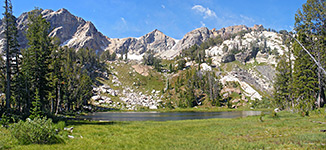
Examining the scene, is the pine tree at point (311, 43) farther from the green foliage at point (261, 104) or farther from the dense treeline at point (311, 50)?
the green foliage at point (261, 104)

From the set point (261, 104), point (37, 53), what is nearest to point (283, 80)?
point (261, 104)

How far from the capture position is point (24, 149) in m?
11.7

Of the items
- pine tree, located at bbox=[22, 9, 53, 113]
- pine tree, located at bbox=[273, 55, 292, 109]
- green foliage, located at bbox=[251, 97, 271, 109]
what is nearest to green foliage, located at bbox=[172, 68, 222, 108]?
green foliage, located at bbox=[251, 97, 271, 109]

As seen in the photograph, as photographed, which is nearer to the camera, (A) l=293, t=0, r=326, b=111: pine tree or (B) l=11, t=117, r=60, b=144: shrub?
(B) l=11, t=117, r=60, b=144: shrub

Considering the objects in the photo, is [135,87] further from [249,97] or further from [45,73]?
[45,73]

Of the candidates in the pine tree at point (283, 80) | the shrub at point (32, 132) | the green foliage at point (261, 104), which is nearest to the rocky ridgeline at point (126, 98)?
the green foliage at point (261, 104)

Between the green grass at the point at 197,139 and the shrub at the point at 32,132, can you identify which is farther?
the green grass at the point at 197,139

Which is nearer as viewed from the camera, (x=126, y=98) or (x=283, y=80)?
(x=283, y=80)

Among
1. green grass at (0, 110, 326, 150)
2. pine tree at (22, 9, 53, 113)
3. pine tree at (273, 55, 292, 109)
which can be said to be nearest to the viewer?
green grass at (0, 110, 326, 150)

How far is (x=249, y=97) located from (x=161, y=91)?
231 ft

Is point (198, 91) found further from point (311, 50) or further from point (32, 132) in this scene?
point (32, 132)

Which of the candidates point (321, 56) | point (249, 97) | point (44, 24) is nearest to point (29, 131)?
point (44, 24)

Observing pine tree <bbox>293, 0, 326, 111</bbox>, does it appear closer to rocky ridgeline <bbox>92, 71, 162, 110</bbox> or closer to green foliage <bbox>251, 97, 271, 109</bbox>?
green foliage <bbox>251, 97, 271, 109</bbox>

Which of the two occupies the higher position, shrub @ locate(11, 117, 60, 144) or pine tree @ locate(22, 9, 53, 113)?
pine tree @ locate(22, 9, 53, 113)
